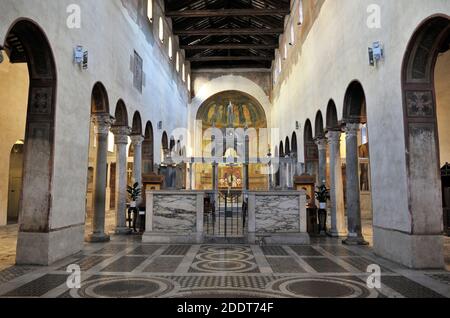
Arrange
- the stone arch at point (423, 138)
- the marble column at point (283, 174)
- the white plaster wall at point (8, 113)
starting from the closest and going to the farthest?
the stone arch at point (423, 138) < the white plaster wall at point (8, 113) < the marble column at point (283, 174)

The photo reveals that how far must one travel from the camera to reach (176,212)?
1026cm

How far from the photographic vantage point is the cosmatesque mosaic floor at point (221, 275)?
5.16 m

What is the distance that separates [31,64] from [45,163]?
6.92 feet

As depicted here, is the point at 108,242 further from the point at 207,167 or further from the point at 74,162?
the point at 207,167

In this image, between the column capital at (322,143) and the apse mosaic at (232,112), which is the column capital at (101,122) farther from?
the apse mosaic at (232,112)

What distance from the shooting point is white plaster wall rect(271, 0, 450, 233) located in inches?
274

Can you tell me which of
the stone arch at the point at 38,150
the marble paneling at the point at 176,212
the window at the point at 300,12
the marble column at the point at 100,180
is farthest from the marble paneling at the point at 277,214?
the window at the point at 300,12

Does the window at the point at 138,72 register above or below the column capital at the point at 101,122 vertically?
above

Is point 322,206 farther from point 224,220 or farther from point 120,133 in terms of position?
point 120,133

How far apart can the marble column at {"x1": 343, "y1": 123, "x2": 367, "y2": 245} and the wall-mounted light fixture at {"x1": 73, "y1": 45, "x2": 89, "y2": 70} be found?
7534 mm

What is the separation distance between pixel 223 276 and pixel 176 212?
14.3 ft

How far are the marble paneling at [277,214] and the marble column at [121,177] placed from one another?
16.8ft

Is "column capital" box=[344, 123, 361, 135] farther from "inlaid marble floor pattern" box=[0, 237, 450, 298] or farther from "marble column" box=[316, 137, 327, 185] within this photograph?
"inlaid marble floor pattern" box=[0, 237, 450, 298]
